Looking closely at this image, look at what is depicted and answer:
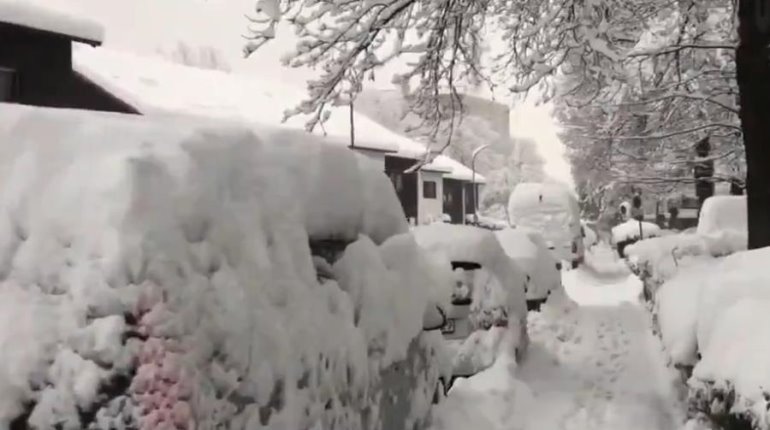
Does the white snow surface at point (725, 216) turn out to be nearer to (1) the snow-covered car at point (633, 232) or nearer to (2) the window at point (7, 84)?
(2) the window at point (7, 84)

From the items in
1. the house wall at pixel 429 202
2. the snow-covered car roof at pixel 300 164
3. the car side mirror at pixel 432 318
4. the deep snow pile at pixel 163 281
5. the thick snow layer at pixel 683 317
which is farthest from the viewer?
the house wall at pixel 429 202

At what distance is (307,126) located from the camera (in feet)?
38.0

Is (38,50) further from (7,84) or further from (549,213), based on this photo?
(549,213)

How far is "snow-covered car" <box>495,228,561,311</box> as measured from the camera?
14.7 meters

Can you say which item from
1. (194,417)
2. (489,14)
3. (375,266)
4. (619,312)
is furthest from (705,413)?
(619,312)

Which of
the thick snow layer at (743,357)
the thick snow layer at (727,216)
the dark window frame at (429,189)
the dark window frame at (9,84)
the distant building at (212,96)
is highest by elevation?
the distant building at (212,96)

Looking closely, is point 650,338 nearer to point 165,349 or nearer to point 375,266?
point 375,266

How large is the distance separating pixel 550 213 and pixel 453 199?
2905 centimetres

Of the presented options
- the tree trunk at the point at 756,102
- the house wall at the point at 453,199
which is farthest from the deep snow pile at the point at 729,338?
the house wall at the point at 453,199

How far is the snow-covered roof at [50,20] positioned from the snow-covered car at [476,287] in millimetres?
A: 7969

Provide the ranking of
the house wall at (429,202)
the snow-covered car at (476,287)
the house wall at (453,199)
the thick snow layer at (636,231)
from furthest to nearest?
1. the house wall at (453,199)
2. the house wall at (429,202)
3. the thick snow layer at (636,231)
4. the snow-covered car at (476,287)

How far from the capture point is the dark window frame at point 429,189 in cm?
4888

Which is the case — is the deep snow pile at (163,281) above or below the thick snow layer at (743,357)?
above

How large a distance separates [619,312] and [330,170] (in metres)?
15.0
